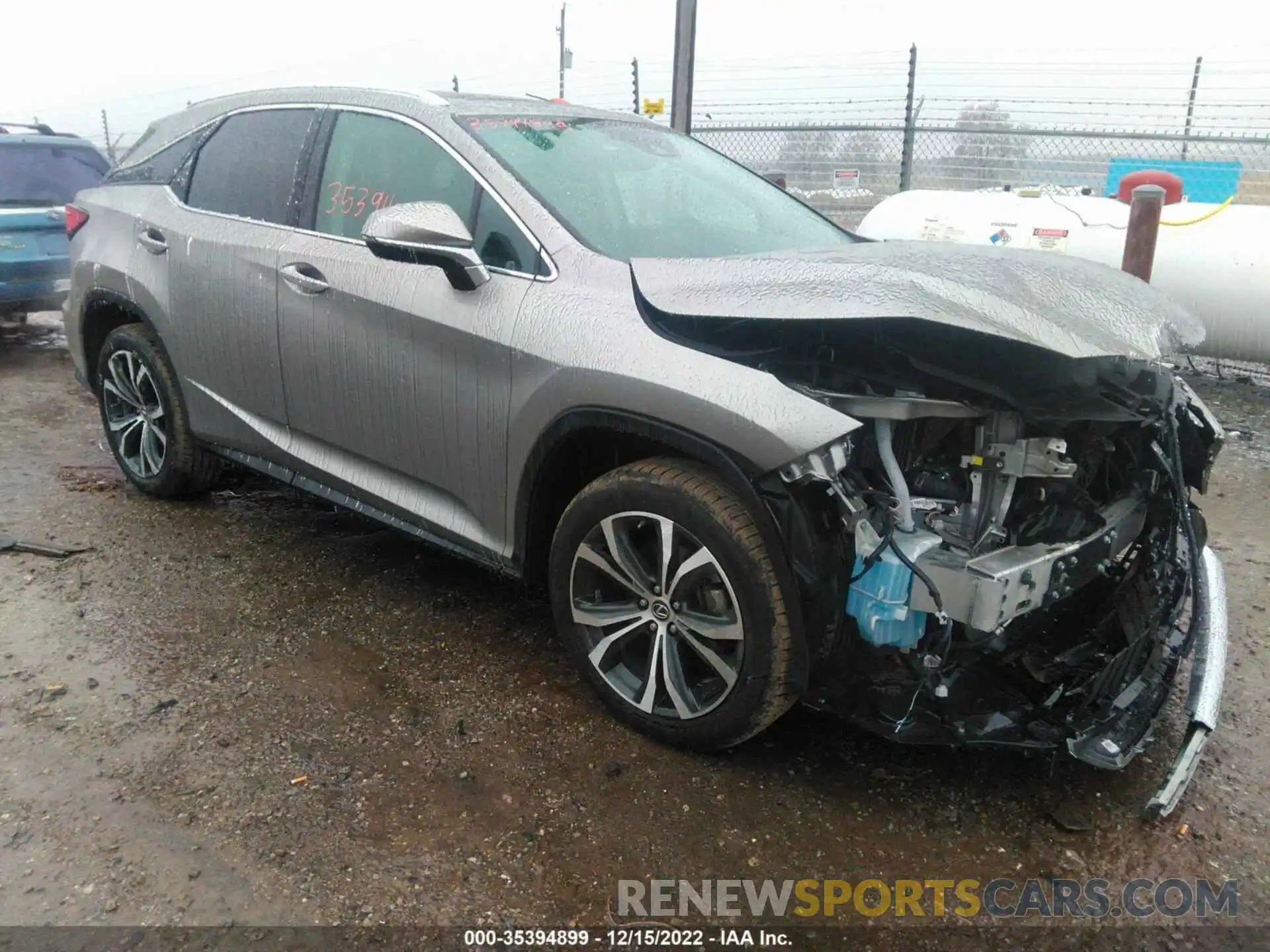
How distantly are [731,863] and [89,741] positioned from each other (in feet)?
5.81

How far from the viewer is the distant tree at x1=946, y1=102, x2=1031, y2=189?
934 cm

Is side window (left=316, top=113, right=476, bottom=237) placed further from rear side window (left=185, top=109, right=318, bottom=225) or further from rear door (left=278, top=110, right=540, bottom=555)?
rear side window (left=185, top=109, right=318, bottom=225)

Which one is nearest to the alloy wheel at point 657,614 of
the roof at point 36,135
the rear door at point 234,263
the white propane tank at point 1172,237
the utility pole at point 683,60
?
the rear door at point 234,263

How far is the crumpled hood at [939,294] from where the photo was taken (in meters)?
2.20

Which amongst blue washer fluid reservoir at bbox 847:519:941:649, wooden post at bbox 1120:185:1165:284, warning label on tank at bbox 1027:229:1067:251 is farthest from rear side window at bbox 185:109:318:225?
warning label on tank at bbox 1027:229:1067:251

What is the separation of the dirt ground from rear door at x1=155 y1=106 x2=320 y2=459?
0.68m

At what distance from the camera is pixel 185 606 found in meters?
3.49

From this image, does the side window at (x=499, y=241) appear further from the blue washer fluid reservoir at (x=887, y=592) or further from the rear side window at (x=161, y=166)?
the rear side window at (x=161, y=166)

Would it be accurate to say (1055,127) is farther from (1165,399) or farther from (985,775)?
(985,775)

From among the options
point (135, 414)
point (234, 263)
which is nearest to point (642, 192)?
point (234, 263)

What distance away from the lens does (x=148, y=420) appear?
14.0ft

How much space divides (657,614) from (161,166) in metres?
3.06

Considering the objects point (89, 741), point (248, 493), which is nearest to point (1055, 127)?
point (248, 493)
